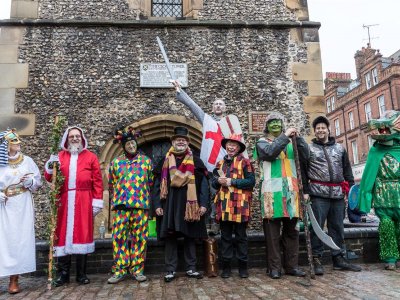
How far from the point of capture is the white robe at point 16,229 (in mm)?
4375

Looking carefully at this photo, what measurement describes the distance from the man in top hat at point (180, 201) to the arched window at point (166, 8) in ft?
16.0

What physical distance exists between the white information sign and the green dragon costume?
3936 millimetres

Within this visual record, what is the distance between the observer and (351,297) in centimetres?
354

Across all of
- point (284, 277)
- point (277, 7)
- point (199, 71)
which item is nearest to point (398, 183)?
point (284, 277)

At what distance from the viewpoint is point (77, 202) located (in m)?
4.72

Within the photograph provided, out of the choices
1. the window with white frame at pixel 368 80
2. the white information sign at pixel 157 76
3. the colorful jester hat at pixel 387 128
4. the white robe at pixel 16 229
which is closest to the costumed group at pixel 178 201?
the white robe at pixel 16 229

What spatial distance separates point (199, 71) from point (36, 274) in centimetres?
490

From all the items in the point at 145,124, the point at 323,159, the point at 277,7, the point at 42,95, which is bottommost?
the point at 323,159

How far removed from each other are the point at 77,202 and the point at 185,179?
1382mm

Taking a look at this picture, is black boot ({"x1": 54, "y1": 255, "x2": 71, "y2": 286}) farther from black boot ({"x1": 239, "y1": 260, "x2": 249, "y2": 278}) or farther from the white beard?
black boot ({"x1": 239, "y1": 260, "x2": 249, "y2": 278})

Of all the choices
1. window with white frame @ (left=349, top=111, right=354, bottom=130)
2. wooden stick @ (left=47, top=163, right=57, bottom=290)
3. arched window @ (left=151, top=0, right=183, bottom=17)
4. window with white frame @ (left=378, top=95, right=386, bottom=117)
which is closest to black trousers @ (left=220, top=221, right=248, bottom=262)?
wooden stick @ (left=47, top=163, right=57, bottom=290)

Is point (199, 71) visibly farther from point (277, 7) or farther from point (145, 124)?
point (277, 7)

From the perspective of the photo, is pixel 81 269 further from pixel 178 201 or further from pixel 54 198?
pixel 178 201

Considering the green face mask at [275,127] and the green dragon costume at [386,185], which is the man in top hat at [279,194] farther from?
the green dragon costume at [386,185]
